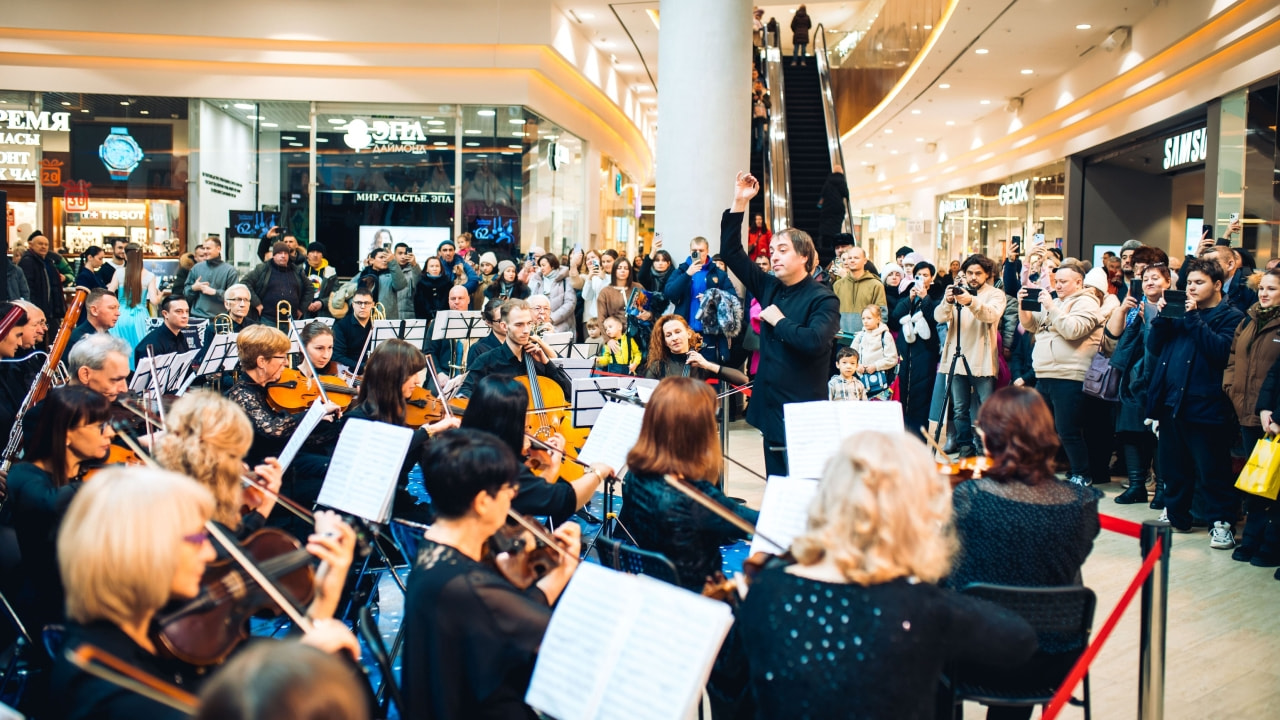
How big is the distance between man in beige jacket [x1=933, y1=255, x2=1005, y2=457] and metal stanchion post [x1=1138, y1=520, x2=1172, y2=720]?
454 cm

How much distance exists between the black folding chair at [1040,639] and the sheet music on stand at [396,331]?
15.5 feet

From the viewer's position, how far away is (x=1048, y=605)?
2.58 metres

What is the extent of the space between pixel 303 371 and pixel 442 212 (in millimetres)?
9375

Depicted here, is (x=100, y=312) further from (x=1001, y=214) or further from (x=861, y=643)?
(x=1001, y=214)

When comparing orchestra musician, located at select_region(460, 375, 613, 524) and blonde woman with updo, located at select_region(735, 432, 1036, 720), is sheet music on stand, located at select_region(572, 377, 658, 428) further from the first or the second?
blonde woman with updo, located at select_region(735, 432, 1036, 720)

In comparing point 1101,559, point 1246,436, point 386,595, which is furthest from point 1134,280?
point 386,595

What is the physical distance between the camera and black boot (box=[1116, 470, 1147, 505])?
21.4 ft

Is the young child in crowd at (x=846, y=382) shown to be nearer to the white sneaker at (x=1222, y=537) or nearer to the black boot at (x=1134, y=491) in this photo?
the black boot at (x=1134, y=491)

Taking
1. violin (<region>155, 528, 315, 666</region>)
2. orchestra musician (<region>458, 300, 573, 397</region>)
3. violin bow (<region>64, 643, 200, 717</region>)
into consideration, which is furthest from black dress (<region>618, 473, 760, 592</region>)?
orchestra musician (<region>458, 300, 573, 397</region>)

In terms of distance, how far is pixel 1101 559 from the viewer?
5.41 metres

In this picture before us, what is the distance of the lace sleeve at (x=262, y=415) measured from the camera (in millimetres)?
4320

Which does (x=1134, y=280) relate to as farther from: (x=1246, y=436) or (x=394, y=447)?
(x=394, y=447)

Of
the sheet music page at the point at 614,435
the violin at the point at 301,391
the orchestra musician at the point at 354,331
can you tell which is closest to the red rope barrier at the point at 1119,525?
the sheet music page at the point at 614,435

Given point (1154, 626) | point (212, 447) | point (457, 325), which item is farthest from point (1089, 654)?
point (457, 325)
